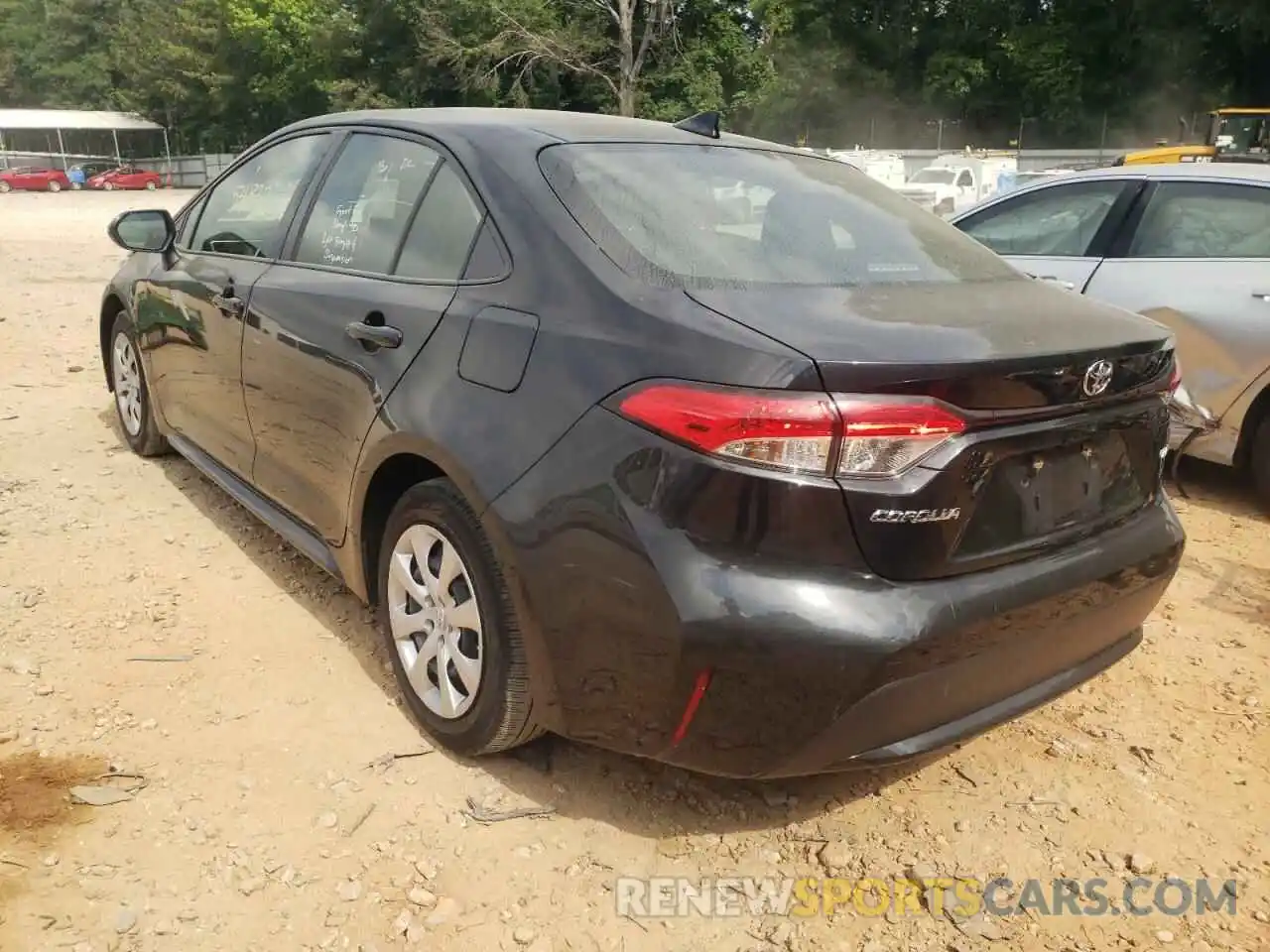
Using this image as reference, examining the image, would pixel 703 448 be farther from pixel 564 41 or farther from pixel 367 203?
pixel 564 41

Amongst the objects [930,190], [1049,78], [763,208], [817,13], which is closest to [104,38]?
[817,13]

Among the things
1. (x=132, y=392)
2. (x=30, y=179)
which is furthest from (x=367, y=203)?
(x=30, y=179)

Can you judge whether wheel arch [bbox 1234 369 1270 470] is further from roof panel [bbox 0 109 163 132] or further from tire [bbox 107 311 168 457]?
roof panel [bbox 0 109 163 132]

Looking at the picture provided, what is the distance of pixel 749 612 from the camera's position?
6.29 feet

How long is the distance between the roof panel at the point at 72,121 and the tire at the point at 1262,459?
204 feet

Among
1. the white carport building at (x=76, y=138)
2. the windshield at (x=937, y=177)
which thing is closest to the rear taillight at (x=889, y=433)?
the windshield at (x=937, y=177)

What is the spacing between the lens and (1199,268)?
→ 14.9ft

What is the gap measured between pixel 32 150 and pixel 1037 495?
234ft

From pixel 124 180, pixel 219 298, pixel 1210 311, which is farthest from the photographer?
pixel 124 180

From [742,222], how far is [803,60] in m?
44.7

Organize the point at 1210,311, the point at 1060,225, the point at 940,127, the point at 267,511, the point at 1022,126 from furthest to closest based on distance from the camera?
1. the point at 940,127
2. the point at 1022,126
3. the point at 1060,225
4. the point at 1210,311
5. the point at 267,511

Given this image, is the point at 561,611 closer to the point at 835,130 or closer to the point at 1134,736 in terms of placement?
the point at 1134,736

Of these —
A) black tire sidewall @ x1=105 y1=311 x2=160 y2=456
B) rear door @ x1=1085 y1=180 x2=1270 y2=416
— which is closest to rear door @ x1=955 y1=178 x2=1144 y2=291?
rear door @ x1=1085 y1=180 x2=1270 y2=416

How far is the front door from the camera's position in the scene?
3.49m
